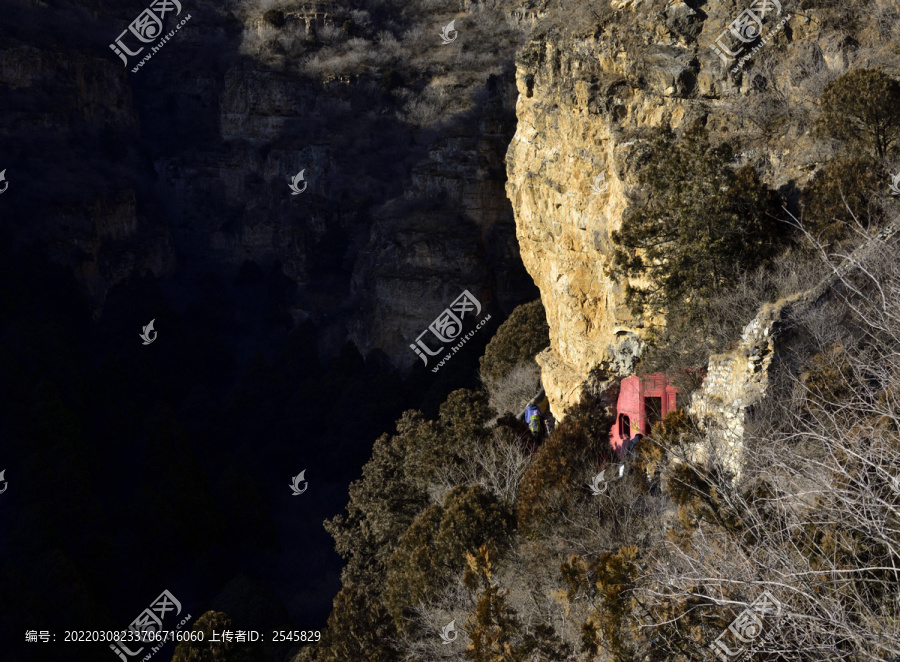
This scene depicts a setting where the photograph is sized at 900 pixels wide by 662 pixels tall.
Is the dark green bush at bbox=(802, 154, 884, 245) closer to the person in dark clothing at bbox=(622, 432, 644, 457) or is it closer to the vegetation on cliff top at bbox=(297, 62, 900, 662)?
the vegetation on cliff top at bbox=(297, 62, 900, 662)

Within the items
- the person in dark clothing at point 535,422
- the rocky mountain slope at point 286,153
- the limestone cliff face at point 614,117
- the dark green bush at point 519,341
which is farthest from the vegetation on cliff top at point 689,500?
the rocky mountain slope at point 286,153

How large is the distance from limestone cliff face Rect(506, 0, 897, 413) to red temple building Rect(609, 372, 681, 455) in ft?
2.60

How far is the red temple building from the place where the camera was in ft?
50.0

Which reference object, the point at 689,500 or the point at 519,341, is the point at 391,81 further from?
the point at 689,500

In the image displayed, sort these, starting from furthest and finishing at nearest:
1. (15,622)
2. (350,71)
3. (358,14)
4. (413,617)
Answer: (358,14)
(350,71)
(15,622)
(413,617)

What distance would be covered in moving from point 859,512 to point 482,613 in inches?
206

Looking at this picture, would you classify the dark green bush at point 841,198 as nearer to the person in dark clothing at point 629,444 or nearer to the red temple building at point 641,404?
the red temple building at point 641,404

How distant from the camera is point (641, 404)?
15602 millimetres

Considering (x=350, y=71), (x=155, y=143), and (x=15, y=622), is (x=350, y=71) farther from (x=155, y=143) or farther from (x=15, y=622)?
(x=15, y=622)

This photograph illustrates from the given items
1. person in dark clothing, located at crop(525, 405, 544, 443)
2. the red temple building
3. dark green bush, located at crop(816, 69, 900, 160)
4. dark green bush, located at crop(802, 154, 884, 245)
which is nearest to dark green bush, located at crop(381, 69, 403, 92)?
person in dark clothing, located at crop(525, 405, 544, 443)

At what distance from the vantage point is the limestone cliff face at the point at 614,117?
15.3 m

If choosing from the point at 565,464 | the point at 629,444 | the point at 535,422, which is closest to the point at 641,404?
the point at 629,444

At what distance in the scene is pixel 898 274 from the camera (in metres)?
9.49

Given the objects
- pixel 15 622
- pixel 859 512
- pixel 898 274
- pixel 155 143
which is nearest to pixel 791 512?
pixel 859 512
